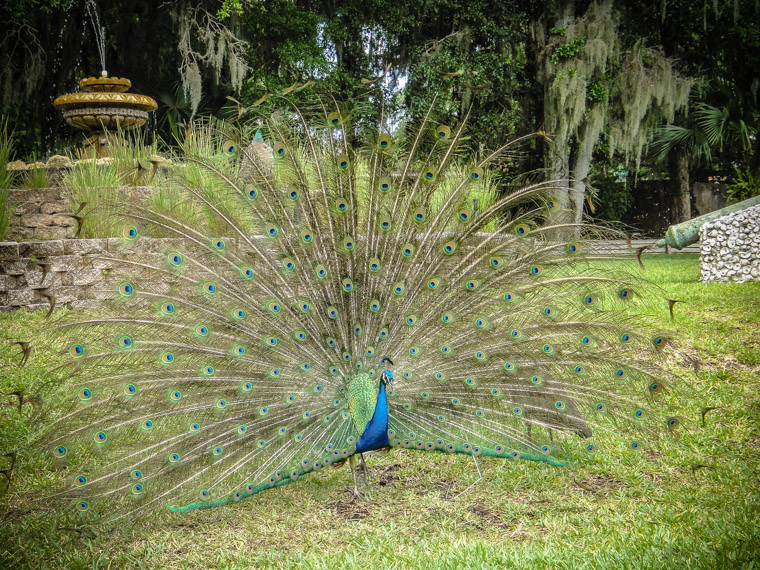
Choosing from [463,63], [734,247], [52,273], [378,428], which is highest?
[463,63]

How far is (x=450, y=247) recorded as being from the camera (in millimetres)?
Result: 3637

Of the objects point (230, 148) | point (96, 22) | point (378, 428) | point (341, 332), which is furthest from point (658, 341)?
point (96, 22)

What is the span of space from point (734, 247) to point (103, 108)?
29.9ft

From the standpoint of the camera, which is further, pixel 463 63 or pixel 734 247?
pixel 463 63

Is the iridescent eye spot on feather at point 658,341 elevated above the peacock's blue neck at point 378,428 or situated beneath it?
elevated above

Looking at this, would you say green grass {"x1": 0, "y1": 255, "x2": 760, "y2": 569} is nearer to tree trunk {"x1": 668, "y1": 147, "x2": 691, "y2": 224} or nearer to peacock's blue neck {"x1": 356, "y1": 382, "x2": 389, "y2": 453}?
peacock's blue neck {"x1": 356, "y1": 382, "x2": 389, "y2": 453}

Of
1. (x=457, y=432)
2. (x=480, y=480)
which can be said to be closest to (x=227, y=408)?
(x=457, y=432)

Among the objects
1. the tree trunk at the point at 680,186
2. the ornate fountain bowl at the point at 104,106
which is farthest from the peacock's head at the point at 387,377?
the tree trunk at the point at 680,186

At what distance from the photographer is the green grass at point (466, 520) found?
9.25 feet

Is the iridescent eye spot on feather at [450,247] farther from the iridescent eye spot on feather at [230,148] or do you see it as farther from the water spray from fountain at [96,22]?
the water spray from fountain at [96,22]

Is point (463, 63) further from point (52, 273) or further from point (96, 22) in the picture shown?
point (52, 273)

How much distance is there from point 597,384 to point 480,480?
0.84 metres

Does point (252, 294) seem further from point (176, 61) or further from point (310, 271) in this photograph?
point (176, 61)

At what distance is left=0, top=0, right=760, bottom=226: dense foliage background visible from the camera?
552 inches
